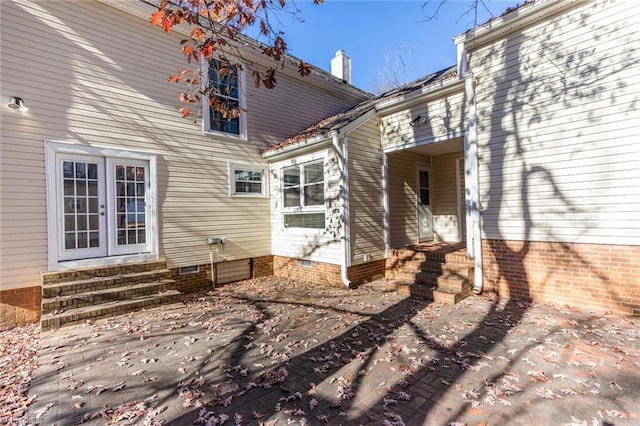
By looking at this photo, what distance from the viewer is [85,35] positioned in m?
5.84

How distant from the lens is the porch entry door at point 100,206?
564 centimetres

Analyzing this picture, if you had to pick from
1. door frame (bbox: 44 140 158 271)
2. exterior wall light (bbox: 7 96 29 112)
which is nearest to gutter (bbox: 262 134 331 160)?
door frame (bbox: 44 140 158 271)

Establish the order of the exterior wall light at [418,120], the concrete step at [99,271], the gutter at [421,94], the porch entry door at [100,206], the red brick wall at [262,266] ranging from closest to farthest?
the concrete step at [99,271] → the porch entry door at [100,206] → the gutter at [421,94] → the exterior wall light at [418,120] → the red brick wall at [262,266]

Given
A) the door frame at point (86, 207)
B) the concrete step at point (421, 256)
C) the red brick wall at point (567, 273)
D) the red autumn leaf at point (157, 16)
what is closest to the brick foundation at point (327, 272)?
the concrete step at point (421, 256)

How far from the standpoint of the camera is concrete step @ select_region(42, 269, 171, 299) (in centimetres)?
516

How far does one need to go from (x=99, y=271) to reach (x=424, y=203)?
26.7 ft

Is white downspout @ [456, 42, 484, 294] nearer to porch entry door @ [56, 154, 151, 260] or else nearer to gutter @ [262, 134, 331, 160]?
gutter @ [262, 134, 331, 160]

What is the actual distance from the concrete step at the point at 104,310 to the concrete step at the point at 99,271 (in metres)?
0.64

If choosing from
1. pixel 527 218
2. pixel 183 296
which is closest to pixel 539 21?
pixel 527 218

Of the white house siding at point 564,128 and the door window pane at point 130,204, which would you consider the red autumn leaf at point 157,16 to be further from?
the white house siding at point 564,128

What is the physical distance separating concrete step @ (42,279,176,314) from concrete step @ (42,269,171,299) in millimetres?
63

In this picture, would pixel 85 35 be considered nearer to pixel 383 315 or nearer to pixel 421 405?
pixel 383 315

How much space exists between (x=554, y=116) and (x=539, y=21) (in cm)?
172

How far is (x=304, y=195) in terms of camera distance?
7.73 m
